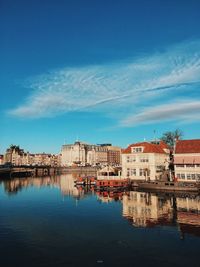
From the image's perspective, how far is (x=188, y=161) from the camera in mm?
73250

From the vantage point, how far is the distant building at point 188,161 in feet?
236

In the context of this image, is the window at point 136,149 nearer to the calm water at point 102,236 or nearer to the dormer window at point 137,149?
the dormer window at point 137,149

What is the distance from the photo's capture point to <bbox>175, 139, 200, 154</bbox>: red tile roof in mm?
74012

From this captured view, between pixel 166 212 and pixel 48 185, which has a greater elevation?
pixel 48 185

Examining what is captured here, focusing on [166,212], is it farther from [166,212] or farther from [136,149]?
[136,149]

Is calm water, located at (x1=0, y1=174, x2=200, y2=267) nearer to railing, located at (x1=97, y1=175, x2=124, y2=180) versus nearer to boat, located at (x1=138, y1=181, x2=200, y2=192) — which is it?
boat, located at (x1=138, y1=181, x2=200, y2=192)

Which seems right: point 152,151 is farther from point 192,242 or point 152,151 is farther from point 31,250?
point 31,250

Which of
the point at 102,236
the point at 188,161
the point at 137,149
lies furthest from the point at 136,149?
the point at 102,236

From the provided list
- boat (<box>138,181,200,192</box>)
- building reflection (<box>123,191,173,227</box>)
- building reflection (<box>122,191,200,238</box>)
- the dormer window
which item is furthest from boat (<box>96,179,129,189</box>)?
building reflection (<box>123,191,173,227</box>)

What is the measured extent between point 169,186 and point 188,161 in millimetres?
8145

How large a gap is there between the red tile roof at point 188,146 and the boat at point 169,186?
894 centimetres

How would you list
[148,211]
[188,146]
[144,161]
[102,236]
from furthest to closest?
[144,161]
[188,146]
[148,211]
[102,236]

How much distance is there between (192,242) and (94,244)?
998cm

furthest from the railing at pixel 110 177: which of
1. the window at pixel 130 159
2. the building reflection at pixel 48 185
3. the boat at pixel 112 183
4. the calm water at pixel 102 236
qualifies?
the calm water at pixel 102 236
